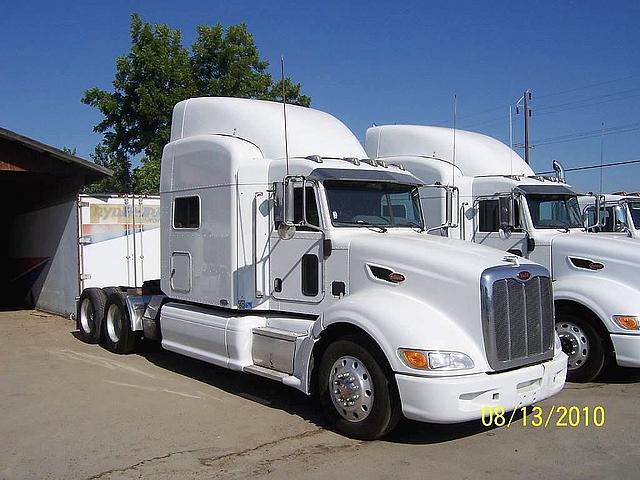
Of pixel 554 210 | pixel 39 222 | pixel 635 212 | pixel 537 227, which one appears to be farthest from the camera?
pixel 39 222

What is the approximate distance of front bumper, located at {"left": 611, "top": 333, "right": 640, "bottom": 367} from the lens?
8.34 metres

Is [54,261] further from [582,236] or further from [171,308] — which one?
[582,236]

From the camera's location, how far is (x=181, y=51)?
23812 mm

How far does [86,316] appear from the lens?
1246 cm

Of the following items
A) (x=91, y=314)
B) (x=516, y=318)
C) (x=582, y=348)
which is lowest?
(x=582, y=348)

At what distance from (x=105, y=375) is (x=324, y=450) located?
4.60m

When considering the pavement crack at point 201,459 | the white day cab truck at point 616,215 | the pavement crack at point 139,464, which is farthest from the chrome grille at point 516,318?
the white day cab truck at point 616,215

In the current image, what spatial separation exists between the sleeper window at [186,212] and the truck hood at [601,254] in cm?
503

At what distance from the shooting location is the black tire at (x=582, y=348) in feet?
28.6

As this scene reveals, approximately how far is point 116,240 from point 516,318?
36.6 feet

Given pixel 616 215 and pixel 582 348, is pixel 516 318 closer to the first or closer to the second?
pixel 582 348

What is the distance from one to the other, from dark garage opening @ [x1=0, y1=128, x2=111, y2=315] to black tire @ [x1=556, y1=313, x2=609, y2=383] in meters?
10.2

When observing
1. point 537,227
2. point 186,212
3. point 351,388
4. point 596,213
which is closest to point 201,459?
point 351,388

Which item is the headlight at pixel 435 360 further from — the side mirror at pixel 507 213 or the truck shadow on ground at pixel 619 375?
the side mirror at pixel 507 213
